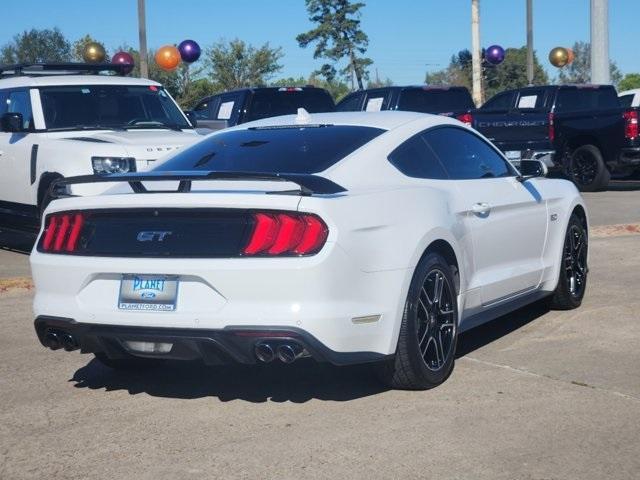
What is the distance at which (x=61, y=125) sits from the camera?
11922mm

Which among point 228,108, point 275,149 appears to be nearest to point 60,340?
point 275,149

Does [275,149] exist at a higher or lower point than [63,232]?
higher

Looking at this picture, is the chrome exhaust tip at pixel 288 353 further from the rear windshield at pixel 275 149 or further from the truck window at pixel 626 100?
the truck window at pixel 626 100

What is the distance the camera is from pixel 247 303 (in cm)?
523

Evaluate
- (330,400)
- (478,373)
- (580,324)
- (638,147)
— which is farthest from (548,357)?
(638,147)

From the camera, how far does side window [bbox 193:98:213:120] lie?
18.8 metres

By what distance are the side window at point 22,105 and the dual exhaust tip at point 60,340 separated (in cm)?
656

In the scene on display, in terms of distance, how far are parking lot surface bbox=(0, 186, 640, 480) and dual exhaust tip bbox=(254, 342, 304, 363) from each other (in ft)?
1.13

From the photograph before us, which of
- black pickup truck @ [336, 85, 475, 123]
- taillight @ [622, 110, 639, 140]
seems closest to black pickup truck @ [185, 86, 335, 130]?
black pickup truck @ [336, 85, 475, 123]

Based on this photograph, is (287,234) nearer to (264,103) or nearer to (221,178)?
(221,178)

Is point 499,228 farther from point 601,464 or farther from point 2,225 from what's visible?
point 2,225

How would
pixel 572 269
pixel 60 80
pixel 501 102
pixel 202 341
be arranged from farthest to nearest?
pixel 501 102, pixel 60 80, pixel 572 269, pixel 202 341

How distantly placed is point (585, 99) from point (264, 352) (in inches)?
647

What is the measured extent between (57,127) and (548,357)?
6965mm
